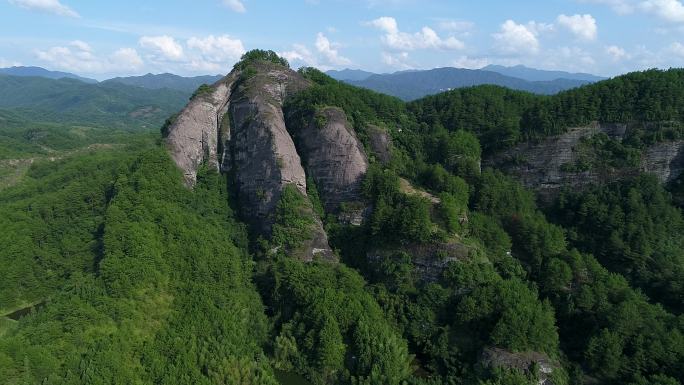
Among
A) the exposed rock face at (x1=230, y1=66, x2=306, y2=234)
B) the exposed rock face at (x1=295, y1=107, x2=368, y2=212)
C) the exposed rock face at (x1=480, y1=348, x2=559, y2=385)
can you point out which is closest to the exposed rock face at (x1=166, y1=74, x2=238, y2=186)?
the exposed rock face at (x1=230, y1=66, x2=306, y2=234)

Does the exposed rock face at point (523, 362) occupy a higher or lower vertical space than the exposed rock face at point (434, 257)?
lower

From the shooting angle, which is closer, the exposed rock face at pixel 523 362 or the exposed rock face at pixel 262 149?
the exposed rock face at pixel 523 362

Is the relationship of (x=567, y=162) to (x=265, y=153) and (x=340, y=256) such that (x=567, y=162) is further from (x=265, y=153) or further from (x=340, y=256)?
(x=265, y=153)

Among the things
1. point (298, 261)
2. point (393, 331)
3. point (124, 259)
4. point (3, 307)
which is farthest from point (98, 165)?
point (393, 331)

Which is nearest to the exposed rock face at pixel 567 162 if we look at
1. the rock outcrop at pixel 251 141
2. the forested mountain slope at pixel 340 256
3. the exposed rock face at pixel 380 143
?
the forested mountain slope at pixel 340 256

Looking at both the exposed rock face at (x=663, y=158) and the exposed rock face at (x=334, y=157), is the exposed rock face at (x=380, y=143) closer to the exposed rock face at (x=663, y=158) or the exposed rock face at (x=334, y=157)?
the exposed rock face at (x=334, y=157)

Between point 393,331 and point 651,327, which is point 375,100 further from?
point 651,327

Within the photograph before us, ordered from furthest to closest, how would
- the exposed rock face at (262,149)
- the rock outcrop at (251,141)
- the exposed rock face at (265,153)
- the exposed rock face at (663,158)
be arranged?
the exposed rock face at (663,158), the exposed rock face at (262,149), the rock outcrop at (251,141), the exposed rock face at (265,153)

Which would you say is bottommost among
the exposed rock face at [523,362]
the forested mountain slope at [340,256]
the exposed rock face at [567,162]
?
the exposed rock face at [523,362]
